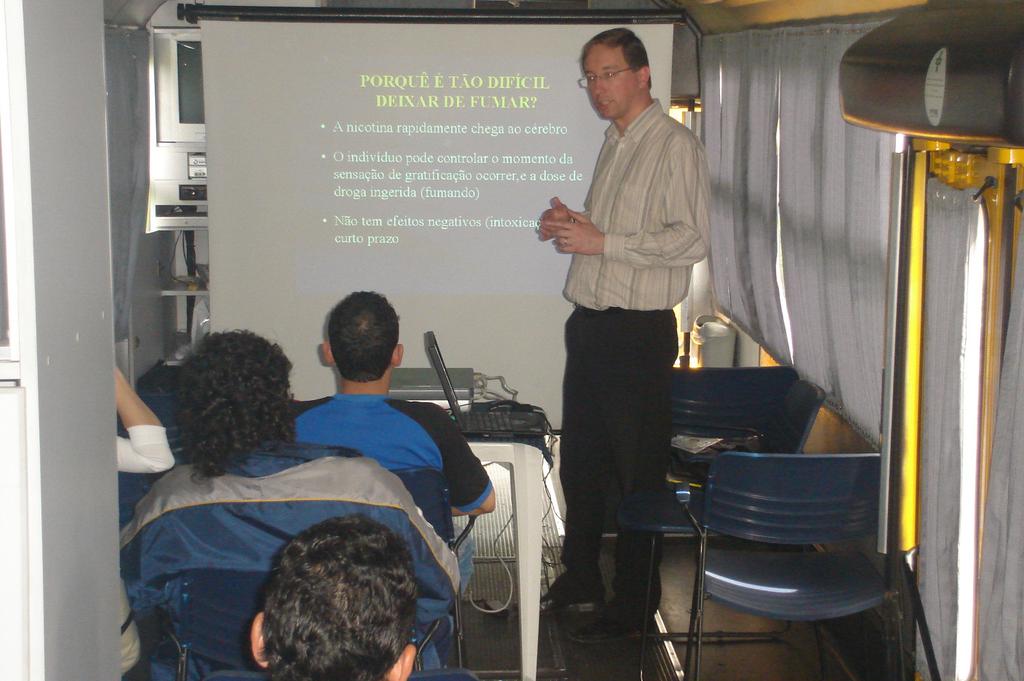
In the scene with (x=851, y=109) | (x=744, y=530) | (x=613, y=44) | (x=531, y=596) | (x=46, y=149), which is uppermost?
(x=613, y=44)

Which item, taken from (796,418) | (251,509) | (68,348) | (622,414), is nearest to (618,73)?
(622,414)

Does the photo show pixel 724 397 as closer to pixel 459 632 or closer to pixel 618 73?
pixel 618 73

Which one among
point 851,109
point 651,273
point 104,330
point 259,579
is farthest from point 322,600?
point 651,273

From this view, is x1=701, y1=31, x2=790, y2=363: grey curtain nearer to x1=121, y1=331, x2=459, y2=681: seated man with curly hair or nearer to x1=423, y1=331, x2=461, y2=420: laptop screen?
x1=423, y1=331, x2=461, y2=420: laptop screen

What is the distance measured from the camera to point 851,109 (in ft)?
5.08

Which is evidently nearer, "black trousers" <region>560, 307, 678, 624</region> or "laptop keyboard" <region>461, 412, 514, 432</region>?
"laptop keyboard" <region>461, 412, 514, 432</region>

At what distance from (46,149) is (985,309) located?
1.29 m

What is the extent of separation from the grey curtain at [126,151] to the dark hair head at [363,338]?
10.0 feet

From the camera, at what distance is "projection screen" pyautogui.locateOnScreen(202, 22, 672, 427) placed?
4539 millimetres

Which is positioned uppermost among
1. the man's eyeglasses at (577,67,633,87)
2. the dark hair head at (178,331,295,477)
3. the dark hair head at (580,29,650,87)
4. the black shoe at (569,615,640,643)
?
the dark hair head at (580,29,650,87)

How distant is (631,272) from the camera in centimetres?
329

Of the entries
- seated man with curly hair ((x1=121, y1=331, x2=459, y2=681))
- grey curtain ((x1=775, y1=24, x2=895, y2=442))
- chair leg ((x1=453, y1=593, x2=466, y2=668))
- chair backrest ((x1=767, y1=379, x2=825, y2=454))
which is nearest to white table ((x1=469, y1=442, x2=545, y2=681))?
chair leg ((x1=453, y1=593, x2=466, y2=668))

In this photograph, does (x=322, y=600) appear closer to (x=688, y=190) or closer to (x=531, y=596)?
(x=531, y=596)

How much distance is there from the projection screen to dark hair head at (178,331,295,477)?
2.53 m
